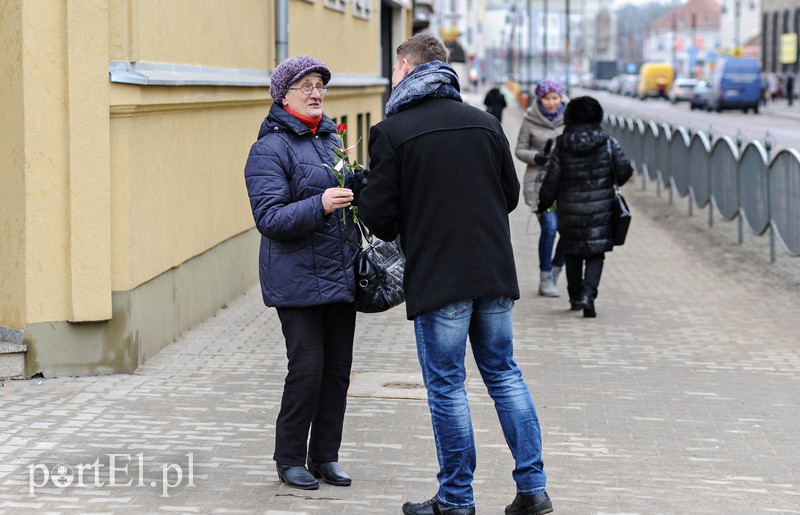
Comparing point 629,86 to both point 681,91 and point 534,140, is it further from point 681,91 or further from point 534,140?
point 534,140

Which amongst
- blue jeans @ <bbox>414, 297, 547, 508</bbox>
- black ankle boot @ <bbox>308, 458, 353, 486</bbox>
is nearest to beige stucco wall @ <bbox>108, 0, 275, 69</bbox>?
black ankle boot @ <bbox>308, 458, 353, 486</bbox>

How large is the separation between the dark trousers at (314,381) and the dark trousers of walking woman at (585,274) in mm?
5153

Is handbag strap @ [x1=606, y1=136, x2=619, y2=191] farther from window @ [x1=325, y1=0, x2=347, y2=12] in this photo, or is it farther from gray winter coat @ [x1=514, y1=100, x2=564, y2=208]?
window @ [x1=325, y1=0, x2=347, y2=12]

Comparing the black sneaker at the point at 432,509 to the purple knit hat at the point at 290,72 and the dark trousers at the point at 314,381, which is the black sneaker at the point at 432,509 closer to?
the dark trousers at the point at 314,381

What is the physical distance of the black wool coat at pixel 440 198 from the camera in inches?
195

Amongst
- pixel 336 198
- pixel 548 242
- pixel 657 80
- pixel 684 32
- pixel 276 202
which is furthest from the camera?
pixel 684 32

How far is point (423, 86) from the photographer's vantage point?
500 cm

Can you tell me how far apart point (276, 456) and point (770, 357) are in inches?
176

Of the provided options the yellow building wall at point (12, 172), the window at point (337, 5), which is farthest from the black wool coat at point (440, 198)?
the window at point (337, 5)

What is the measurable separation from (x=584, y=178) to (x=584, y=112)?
19.0 inches

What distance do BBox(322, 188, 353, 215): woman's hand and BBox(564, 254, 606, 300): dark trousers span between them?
5.52m

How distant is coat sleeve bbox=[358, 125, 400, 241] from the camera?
4.97 metres

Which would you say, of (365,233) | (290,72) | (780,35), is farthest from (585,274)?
(780,35)

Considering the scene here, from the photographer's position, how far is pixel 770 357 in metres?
9.12
